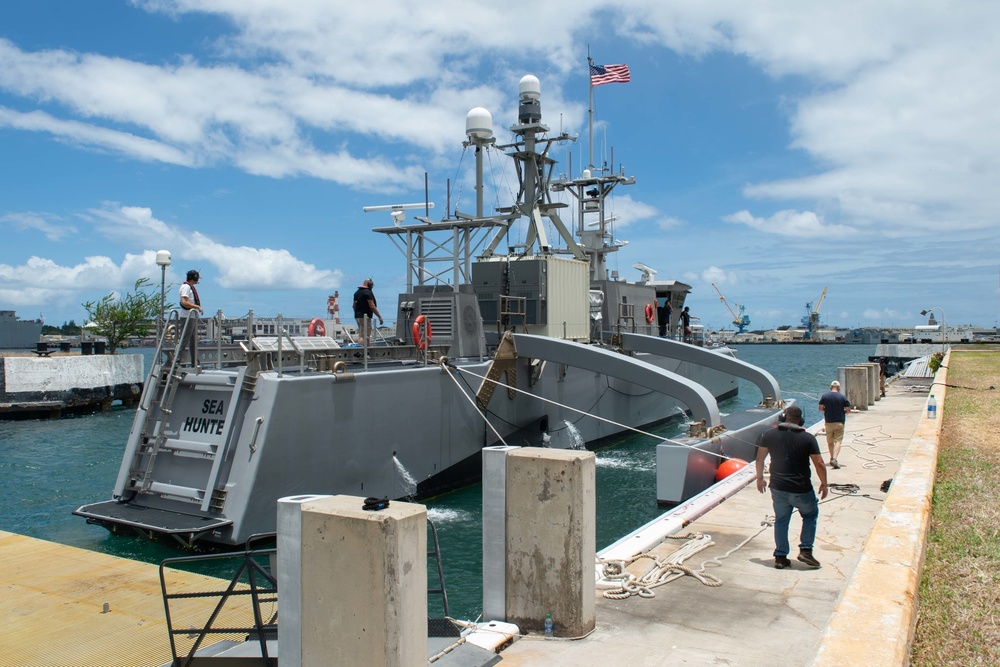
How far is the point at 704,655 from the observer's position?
4.77 m

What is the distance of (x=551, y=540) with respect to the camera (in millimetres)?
5078

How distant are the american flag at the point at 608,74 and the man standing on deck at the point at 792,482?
25108mm

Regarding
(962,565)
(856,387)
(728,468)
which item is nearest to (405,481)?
(728,468)

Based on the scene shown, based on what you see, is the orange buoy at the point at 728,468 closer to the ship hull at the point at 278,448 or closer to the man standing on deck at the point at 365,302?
the ship hull at the point at 278,448

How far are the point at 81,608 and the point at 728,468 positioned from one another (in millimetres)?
9907

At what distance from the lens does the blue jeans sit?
657cm

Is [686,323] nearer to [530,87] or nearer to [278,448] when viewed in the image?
[530,87]

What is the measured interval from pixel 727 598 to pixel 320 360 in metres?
7.63

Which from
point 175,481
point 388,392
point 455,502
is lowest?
point 455,502

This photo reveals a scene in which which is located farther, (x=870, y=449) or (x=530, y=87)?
(x=530, y=87)

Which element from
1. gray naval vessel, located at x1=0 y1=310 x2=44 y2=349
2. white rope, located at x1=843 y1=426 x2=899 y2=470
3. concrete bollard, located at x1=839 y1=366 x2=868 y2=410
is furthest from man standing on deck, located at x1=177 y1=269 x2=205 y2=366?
gray naval vessel, located at x1=0 y1=310 x2=44 y2=349

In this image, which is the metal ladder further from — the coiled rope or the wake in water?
the coiled rope

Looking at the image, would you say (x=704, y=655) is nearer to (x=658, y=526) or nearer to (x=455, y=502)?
(x=658, y=526)

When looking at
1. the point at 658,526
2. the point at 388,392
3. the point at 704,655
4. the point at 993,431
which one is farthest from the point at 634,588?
the point at 993,431
